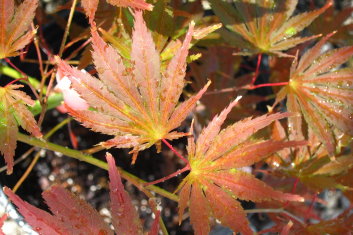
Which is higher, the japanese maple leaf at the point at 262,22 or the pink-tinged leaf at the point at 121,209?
the japanese maple leaf at the point at 262,22

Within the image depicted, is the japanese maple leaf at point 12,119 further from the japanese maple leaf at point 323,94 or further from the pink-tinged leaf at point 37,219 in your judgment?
the japanese maple leaf at point 323,94

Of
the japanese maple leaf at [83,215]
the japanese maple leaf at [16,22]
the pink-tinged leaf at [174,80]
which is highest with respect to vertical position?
the japanese maple leaf at [16,22]

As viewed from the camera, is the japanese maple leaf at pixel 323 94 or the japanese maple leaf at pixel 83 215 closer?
the japanese maple leaf at pixel 83 215

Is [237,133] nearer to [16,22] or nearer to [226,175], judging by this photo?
[226,175]

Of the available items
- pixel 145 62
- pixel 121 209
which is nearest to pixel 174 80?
pixel 145 62

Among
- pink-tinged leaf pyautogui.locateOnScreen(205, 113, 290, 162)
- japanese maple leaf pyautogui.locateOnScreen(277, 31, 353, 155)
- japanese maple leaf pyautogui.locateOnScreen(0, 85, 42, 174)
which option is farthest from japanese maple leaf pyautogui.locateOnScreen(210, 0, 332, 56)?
japanese maple leaf pyautogui.locateOnScreen(0, 85, 42, 174)

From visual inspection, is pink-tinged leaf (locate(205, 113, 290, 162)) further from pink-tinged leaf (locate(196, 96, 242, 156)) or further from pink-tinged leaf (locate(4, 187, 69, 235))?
pink-tinged leaf (locate(4, 187, 69, 235))

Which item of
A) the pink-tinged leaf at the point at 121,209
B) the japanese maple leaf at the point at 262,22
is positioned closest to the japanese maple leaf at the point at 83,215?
the pink-tinged leaf at the point at 121,209
